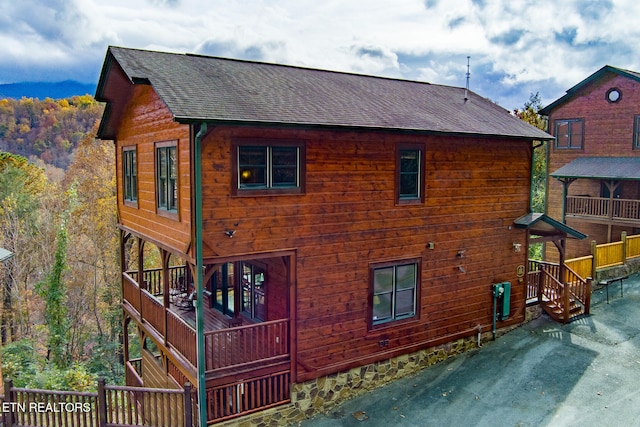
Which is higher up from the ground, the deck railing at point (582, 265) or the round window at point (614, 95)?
the round window at point (614, 95)

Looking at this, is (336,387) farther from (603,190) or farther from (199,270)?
(603,190)

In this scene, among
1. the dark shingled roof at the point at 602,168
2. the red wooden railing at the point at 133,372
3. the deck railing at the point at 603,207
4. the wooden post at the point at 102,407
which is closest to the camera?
the wooden post at the point at 102,407

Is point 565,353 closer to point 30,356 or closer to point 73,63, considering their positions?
point 30,356

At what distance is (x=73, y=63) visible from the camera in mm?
110188

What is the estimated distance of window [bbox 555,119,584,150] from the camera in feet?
86.8

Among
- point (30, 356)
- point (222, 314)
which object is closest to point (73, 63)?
point (30, 356)

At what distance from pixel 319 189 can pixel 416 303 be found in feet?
14.1

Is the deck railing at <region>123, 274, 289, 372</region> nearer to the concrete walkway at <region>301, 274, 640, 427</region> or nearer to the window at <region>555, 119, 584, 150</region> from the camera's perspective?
the concrete walkway at <region>301, 274, 640, 427</region>

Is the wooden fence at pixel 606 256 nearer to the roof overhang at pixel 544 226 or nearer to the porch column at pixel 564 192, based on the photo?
the roof overhang at pixel 544 226

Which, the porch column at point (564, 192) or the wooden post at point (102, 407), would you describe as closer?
the wooden post at point (102, 407)

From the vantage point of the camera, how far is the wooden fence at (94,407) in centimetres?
1085

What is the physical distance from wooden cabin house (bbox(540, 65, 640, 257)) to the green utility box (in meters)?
11.2

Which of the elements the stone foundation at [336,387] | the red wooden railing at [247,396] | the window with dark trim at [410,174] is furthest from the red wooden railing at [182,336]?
the window with dark trim at [410,174]

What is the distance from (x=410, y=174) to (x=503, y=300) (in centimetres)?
524
